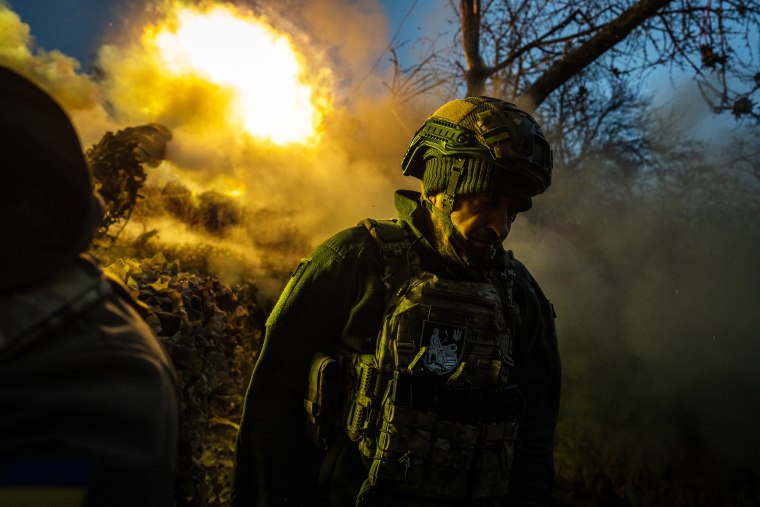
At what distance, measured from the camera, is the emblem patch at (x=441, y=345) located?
191 centimetres

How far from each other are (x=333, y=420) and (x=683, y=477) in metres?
4.53

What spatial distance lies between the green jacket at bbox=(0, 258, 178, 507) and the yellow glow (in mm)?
8970

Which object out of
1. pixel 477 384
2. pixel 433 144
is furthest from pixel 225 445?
pixel 433 144

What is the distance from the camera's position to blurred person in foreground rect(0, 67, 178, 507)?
66 cm

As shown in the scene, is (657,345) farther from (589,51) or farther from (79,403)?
(79,403)

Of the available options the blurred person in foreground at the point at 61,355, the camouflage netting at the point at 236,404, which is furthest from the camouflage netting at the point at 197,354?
the blurred person in foreground at the point at 61,355

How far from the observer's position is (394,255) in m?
2.05

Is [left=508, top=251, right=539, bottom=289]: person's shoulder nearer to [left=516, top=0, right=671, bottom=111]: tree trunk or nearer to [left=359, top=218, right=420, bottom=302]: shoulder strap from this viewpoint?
[left=359, top=218, right=420, bottom=302]: shoulder strap

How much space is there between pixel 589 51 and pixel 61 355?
7.83 meters

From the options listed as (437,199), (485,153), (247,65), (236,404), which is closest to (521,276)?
(437,199)

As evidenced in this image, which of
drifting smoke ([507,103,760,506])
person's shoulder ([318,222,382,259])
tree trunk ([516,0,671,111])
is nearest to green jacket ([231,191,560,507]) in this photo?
person's shoulder ([318,222,382,259])

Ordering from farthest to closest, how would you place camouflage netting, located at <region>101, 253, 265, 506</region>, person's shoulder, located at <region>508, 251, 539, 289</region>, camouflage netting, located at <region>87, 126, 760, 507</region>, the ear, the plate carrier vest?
1. camouflage netting, located at <region>87, 126, 760, 507</region>
2. camouflage netting, located at <region>101, 253, 265, 506</region>
3. person's shoulder, located at <region>508, 251, 539, 289</region>
4. the ear
5. the plate carrier vest

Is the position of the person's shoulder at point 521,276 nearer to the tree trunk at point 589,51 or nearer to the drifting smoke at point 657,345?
the drifting smoke at point 657,345

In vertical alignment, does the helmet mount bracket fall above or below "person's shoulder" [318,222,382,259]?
above
